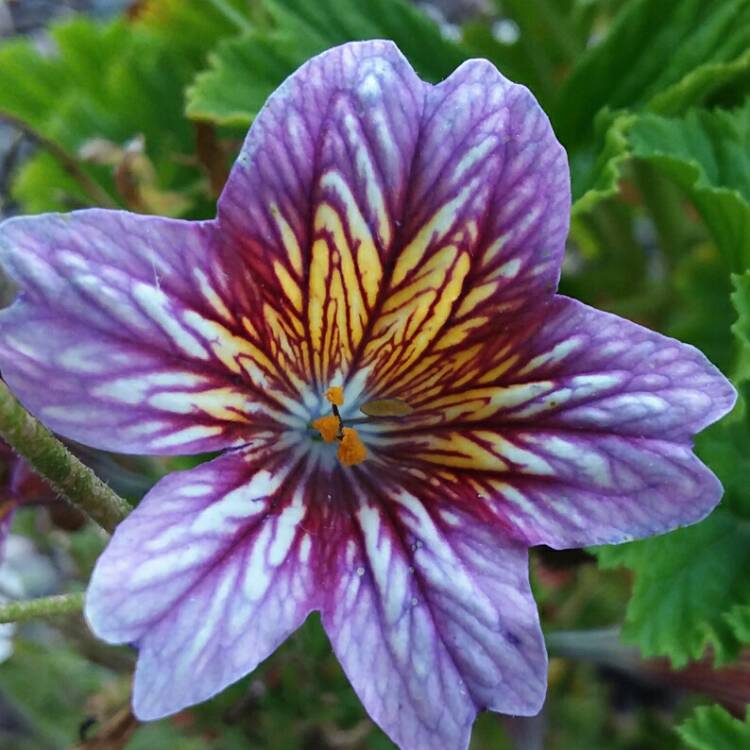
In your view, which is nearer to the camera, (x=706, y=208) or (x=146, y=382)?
(x=146, y=382)

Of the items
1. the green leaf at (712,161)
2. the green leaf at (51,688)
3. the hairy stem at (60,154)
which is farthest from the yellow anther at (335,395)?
the green leaf at (51,688)

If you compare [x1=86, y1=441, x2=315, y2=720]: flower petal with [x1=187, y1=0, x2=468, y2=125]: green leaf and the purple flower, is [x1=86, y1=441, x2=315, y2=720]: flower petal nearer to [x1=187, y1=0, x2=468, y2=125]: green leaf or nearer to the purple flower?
the purple flower

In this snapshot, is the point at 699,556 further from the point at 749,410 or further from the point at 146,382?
the point at 146,382

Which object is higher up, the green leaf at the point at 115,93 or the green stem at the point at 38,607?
the green stem at the point at 38,607

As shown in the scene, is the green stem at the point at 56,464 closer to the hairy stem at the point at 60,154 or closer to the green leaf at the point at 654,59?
the hairy stem at the point at 60,154

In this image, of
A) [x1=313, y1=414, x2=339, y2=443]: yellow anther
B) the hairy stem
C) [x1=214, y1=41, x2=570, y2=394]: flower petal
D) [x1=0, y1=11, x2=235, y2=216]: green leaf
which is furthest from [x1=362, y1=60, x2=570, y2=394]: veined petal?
[x1=0, y1=11, x2=235, y2=216]: green leaf

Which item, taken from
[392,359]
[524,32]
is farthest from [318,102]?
[524,32]
